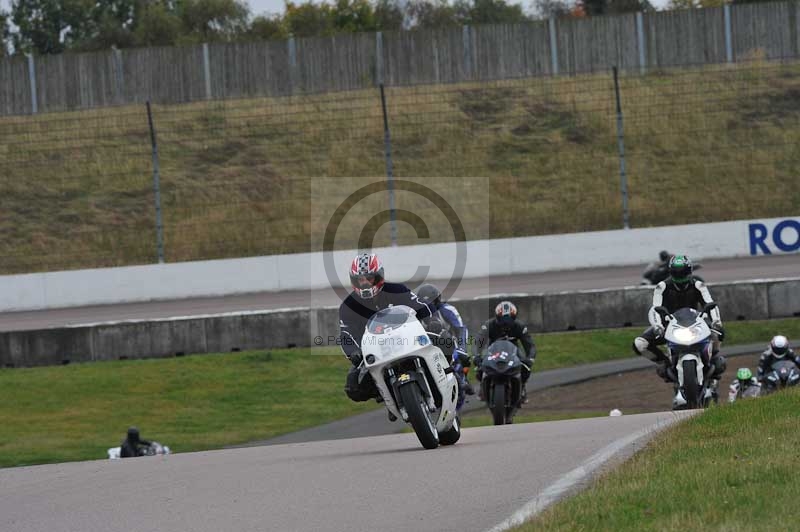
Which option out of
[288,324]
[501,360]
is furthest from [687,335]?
[288,324]

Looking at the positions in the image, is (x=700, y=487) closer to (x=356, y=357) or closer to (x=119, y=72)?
(x=356, y=357)

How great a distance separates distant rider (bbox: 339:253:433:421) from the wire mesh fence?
17.4 metres

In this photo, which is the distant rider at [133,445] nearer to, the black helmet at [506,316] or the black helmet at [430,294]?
the black helmet at [506,316]

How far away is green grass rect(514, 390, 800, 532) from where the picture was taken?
5.64 meters

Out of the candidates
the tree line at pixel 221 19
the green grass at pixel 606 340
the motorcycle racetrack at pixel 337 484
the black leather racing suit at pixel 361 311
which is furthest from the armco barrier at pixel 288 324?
the tree line at pixel 221 19

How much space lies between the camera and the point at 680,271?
13.8 metres

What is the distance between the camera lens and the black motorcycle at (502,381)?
45.8 ft

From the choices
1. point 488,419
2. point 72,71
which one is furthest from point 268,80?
point 488,419

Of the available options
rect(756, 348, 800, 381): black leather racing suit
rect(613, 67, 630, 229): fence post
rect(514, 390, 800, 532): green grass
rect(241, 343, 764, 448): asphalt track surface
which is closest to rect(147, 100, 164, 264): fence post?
rect(241, 343, 764, 448): asphalt track surface

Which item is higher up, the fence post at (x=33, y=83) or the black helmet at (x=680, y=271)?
the fence post at (x=33, y=83)

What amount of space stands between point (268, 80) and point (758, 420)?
33791 mm

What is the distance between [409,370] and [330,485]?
1559mm

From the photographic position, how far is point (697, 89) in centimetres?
3588

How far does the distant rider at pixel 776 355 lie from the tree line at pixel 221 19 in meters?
51.7
